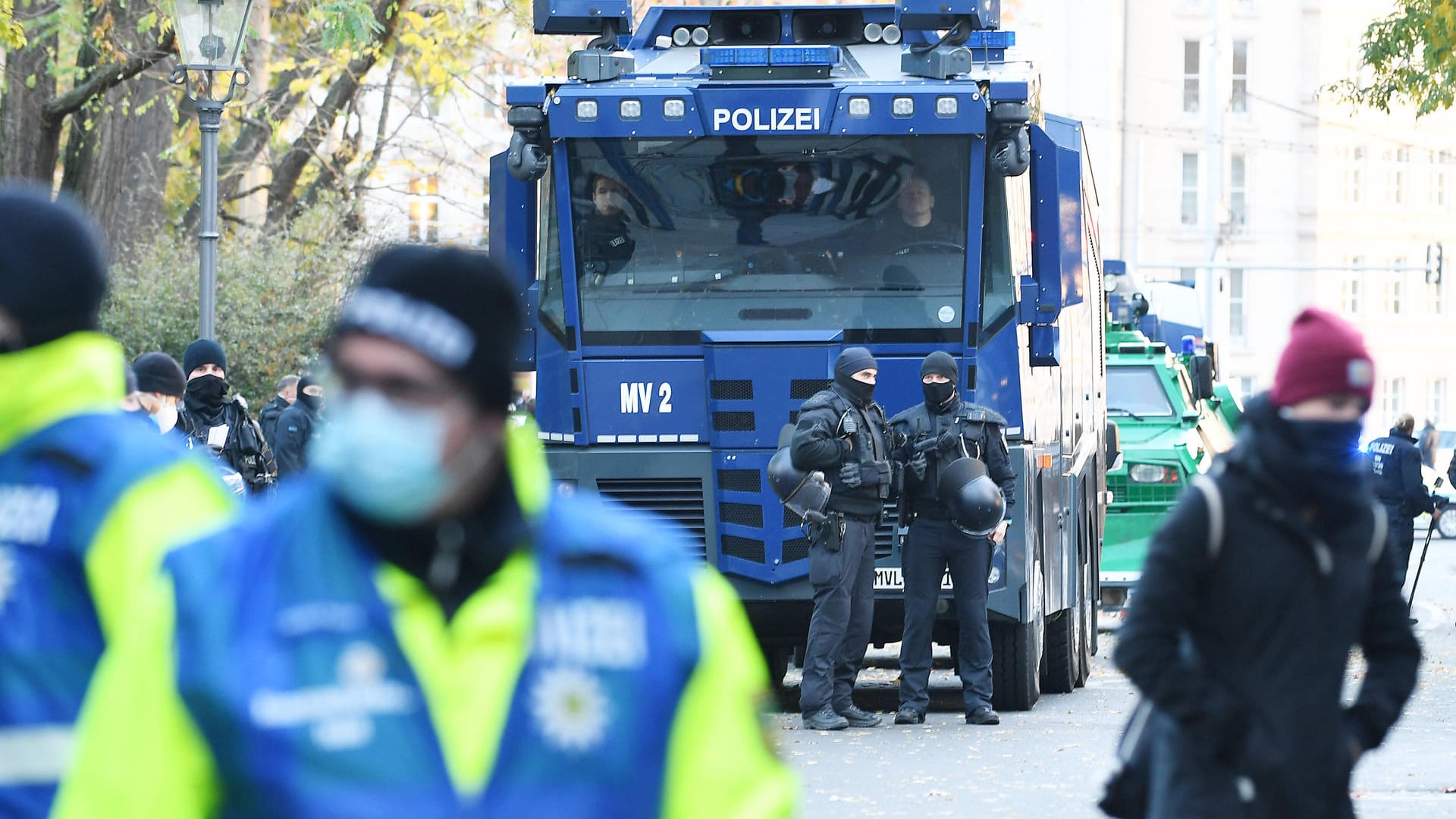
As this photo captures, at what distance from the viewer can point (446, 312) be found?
7.68 feet

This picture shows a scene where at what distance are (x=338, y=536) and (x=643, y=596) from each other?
31 centimetres

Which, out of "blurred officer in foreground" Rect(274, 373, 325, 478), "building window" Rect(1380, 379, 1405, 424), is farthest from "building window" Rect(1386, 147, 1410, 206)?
"blurred officer in foreground" Rect(274, 373, 325, 478)

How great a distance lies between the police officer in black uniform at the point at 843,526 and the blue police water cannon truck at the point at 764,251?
40 centimetres

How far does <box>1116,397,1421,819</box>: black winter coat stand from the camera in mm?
4234

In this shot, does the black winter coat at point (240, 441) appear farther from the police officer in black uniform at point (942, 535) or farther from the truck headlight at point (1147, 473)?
the truck headlight at point (1147, 473)

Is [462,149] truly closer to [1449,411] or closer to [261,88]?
[261,88]

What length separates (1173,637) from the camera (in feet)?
14.2

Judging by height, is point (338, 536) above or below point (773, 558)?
above

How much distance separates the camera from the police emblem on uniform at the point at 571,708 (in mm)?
A: 2291

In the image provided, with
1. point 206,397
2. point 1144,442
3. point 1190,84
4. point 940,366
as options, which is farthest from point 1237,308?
point 940,366

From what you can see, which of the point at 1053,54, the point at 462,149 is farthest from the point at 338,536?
the point at 1053,54

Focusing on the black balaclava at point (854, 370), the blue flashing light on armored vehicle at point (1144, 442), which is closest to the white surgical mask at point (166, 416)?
the black balaclava at point (854, 370)

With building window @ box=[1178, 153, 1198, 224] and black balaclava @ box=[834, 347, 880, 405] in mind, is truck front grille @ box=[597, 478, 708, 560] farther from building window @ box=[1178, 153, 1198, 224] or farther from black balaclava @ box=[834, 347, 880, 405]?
building window @ box=[1178, 153, 1198, 224]

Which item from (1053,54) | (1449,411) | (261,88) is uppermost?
(1053,54)
